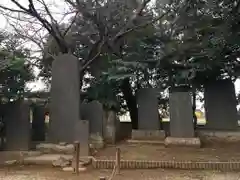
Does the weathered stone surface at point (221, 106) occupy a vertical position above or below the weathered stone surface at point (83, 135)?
above

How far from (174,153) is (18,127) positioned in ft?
13.8

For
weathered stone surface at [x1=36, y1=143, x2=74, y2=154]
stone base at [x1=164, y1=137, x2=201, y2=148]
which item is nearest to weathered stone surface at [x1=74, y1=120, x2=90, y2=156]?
weathered stone surface at [x1=36, y1=143, x2=74, y2=154]

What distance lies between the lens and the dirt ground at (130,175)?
538 cm

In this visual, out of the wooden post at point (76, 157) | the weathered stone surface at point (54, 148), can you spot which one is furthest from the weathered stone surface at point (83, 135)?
the wooden post at point (76, 157)

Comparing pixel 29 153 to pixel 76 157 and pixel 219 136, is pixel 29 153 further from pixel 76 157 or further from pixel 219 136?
pixel 219 136

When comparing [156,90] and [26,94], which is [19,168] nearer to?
[26,94]

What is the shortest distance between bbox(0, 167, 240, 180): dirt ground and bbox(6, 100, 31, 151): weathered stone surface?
168 cm

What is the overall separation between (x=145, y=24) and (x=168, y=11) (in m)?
0.90

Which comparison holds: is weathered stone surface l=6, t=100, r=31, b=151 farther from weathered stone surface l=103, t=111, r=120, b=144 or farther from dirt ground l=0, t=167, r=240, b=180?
weathered stone surface l=103, t=111, r=120, b=144

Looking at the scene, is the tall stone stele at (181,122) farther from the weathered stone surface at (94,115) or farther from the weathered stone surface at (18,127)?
the weathered stone surface at (18,127)

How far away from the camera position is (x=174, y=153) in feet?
24.7

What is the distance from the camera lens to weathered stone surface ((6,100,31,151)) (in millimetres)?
7730

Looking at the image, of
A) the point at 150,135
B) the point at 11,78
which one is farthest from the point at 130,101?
the point at 11,78

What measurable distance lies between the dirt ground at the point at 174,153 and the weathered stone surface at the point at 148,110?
0.96 m
